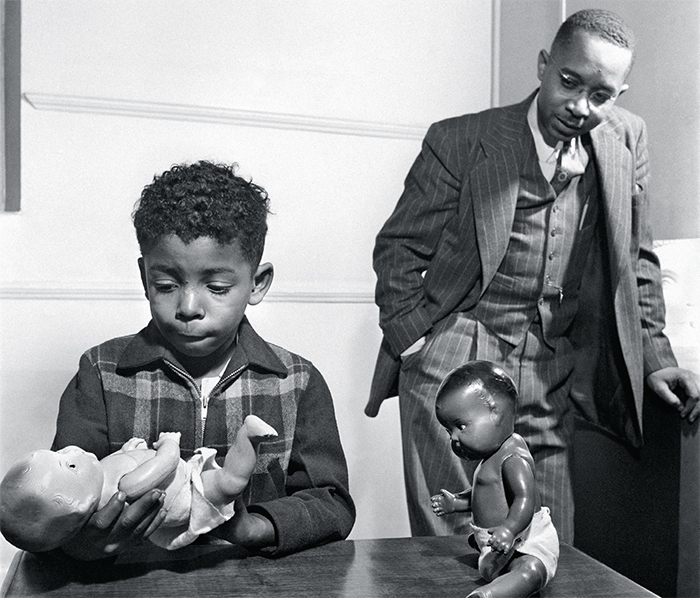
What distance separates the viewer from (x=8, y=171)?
2730 mm

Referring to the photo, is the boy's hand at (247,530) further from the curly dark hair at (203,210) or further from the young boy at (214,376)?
the curly dark hair at (203,210)

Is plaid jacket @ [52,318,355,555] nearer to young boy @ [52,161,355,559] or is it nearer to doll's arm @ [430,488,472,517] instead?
young boy @ [52,161,355,559]

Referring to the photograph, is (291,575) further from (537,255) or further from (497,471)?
(537,255)

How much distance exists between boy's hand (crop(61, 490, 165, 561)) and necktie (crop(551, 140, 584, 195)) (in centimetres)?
127

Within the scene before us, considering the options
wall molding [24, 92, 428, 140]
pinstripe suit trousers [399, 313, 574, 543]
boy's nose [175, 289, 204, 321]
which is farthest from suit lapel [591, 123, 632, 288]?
wall molding [24, 92, 428, 140]

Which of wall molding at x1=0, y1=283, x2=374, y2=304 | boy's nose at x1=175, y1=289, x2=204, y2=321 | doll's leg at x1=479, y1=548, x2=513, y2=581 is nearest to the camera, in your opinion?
doll's leg at x1=479, y1=548, x2=513, y2=581

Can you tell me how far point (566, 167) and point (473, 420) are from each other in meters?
1.06

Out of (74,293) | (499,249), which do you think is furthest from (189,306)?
(74,293)

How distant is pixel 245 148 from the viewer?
293 cm

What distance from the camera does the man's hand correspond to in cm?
195

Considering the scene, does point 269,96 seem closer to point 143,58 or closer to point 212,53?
point 212,53

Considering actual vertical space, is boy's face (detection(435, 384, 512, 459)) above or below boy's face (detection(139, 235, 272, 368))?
below

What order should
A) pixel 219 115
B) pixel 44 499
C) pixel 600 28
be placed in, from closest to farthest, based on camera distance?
pixel 44 499 < pixel 600 28 < pixel 219 115

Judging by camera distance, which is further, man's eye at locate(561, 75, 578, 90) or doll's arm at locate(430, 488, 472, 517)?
man's eye at locate(561, 75, 578, 90)
